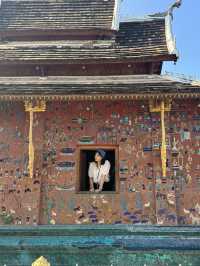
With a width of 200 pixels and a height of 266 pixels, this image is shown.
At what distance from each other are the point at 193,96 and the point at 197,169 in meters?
1.90

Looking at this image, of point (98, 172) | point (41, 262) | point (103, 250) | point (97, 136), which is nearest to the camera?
point (41, 262)

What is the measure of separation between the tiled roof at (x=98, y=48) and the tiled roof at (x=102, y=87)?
96cm

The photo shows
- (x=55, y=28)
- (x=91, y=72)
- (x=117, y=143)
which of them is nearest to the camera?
(x=117, y=143)

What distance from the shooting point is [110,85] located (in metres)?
10.1

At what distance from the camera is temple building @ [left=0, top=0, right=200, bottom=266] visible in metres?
9.82

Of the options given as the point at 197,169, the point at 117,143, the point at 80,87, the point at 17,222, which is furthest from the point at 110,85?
the point at 17,222

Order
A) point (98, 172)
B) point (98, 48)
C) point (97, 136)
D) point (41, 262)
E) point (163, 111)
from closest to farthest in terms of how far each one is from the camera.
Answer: point (41, 262) < point (163, 111) < point (97, 136) < point (98, 172) < point (98, 48)

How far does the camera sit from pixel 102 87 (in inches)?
388

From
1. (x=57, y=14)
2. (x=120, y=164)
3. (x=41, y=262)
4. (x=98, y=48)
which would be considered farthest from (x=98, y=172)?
(x=41, y=262)

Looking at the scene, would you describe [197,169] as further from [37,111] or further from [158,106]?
[37,111]

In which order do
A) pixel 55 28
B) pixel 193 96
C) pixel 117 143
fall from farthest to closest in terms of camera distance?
pixel 55 28 < pixel 117 143 < pixel 193 96

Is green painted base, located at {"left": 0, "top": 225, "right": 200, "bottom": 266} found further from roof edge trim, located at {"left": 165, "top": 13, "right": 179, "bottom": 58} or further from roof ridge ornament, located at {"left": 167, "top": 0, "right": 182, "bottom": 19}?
roof ridge ornament, located at {"left": 167, "top": 0, "right": 182, "bottom": 19}

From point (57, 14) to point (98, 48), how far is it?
2.68 meters

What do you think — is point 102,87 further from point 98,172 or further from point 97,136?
point 98,172
